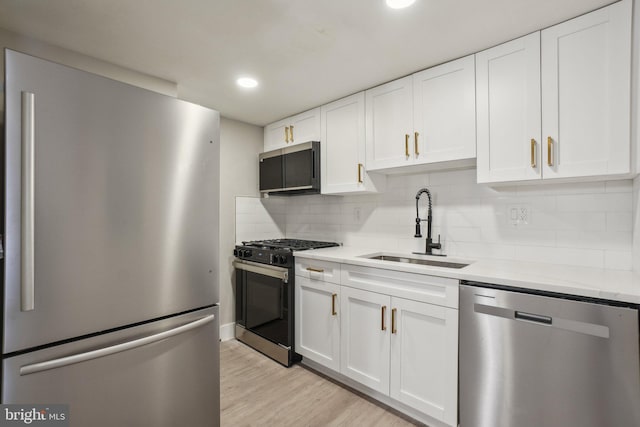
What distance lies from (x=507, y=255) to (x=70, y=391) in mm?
2384

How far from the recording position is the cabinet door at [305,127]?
2857mm

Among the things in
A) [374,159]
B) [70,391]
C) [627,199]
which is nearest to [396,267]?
[374,159]

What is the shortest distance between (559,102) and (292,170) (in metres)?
2.06

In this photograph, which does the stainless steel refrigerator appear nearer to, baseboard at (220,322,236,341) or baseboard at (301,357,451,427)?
baseboard at (301,357,451,427)

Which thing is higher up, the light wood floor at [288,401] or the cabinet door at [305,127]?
the cabinet door at [305,127]

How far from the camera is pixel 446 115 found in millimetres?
2010

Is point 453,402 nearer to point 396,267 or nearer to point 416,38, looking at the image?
point 396,267

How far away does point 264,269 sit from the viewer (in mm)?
2754

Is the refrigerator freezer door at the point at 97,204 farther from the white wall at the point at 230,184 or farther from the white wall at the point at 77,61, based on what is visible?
the white wall at the point at 230,184

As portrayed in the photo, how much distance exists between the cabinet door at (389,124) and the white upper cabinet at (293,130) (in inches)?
24.0

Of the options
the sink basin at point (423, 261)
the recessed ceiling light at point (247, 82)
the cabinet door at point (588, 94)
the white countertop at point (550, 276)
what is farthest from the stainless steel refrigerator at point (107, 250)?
the cabinet door at point (588, 94)

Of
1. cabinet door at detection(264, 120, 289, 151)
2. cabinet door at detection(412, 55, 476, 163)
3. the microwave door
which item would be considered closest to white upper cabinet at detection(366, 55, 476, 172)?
cabinet door at detection(412, 55, 476, 163)

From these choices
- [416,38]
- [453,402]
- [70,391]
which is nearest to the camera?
[70,391]

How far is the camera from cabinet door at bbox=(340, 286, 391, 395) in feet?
6.42
